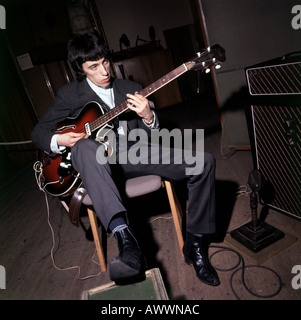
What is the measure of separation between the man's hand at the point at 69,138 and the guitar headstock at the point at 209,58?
2.66ft

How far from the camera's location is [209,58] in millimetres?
1401

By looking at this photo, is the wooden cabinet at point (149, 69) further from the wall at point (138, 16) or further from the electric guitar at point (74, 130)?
the electric guitar at point (74, 130)

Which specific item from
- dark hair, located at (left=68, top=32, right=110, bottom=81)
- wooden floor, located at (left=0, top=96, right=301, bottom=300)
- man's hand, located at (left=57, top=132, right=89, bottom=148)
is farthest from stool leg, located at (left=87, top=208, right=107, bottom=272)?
dark hair, located at (left=68, top=32, right=110, bottom=81)

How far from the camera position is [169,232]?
75.0 inches

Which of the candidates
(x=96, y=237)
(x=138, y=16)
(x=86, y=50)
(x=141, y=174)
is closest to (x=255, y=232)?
(x=141, y=174)

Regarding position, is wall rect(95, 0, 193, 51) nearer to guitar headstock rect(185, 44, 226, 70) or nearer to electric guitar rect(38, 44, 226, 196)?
electric guitar rect(38, 44, 226, 196)

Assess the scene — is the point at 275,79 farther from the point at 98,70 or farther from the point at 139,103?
the point at 98,70

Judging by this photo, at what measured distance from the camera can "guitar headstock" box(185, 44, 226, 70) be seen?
1383 mm

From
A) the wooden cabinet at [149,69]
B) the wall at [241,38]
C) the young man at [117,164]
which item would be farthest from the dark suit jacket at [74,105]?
the wooden cabinet at [149,69]

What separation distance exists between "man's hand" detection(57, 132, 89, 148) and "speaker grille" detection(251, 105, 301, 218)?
1163mm

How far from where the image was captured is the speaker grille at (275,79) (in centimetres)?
129

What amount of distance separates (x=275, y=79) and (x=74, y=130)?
128 cm

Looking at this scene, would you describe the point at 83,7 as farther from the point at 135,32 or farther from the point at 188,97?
the point at 188,97
